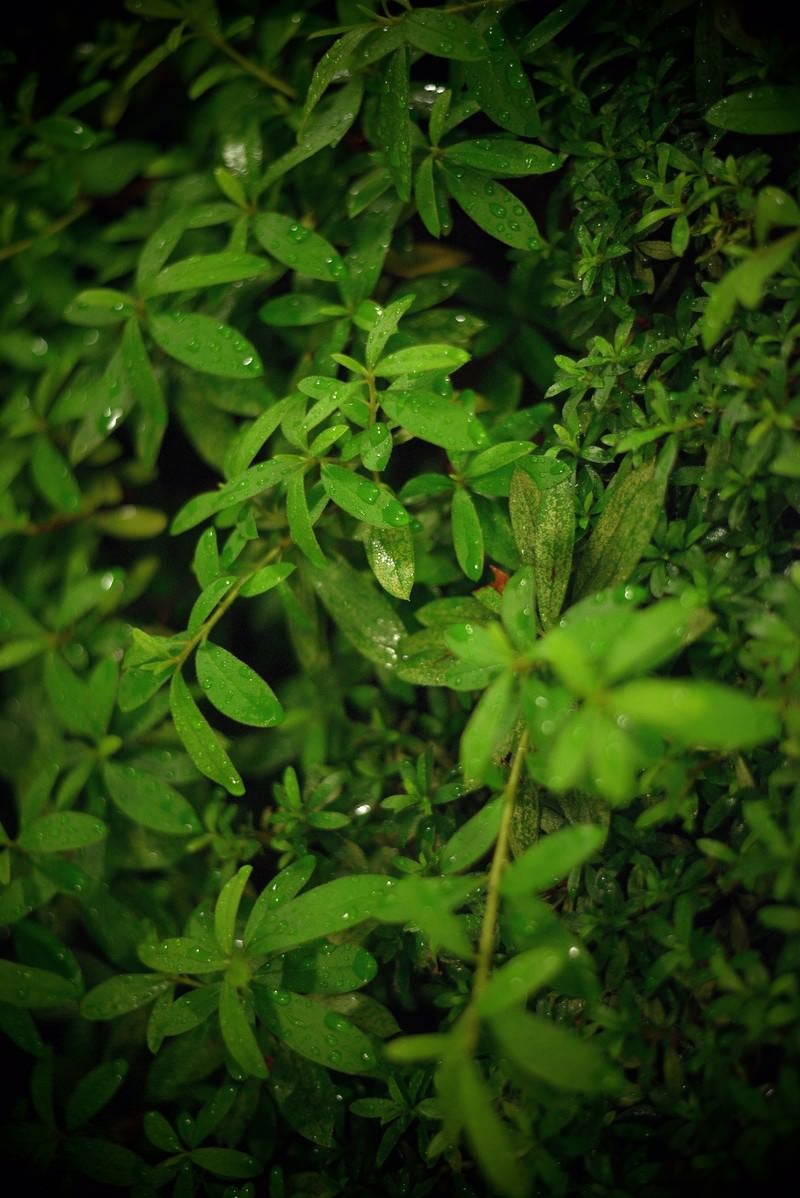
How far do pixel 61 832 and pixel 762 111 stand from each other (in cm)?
123

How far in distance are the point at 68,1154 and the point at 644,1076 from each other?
82 centimetres

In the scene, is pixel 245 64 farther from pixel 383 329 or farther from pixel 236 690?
pixel 236 690

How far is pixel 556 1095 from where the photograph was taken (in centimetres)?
79

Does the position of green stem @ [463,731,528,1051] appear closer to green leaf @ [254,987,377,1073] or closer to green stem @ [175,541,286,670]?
green leaf @ [254,987,377,1073]

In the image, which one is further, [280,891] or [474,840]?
[280,891]

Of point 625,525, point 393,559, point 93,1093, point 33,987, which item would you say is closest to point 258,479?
point 393,559

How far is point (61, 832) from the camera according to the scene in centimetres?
113

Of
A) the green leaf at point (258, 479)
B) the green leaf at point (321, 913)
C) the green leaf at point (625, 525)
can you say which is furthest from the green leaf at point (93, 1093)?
the green leaf at point (625, 525)

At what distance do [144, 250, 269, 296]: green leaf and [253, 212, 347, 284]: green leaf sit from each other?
4 centimetres

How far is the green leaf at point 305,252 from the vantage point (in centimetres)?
113

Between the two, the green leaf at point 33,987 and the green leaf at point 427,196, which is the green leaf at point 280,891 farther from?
the green leaf at point 427,196

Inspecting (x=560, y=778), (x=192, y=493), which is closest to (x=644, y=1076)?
(x=560, y=778)

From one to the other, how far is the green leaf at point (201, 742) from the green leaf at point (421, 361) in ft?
1.50

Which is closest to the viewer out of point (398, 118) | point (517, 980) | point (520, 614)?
point (517, 980)
